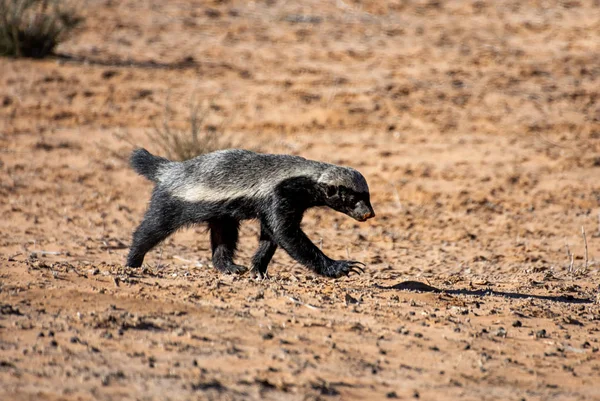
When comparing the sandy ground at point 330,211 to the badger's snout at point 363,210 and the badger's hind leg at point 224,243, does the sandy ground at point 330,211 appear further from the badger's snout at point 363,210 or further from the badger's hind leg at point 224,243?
the badger's snout at point 363,210

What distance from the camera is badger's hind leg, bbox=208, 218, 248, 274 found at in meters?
7.15

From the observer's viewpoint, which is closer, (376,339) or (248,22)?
(376,339)

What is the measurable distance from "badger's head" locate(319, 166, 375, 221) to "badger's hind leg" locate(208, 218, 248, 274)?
0.93 metres

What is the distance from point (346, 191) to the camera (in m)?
6.63

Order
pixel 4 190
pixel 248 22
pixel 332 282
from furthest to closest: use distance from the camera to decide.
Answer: pixel 248 22, pixel 4 190, pixel 332 282

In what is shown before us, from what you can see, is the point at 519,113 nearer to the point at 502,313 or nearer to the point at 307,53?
the point at 307,53

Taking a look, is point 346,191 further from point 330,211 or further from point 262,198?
point 330,211

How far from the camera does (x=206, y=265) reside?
7719 mm

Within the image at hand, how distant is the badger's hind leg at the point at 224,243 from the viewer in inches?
282

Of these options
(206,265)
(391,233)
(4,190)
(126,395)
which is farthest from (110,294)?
(4,190)

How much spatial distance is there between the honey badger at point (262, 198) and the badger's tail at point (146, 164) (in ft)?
0.29

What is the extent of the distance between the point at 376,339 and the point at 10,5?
427 inches

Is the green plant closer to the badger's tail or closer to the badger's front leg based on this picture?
the badger's tail

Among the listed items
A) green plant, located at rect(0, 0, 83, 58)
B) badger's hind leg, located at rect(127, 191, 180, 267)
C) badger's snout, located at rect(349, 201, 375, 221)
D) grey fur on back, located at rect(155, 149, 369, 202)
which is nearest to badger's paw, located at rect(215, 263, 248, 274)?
badger's hind leg, located at rect(127, 191, 180, 267)
